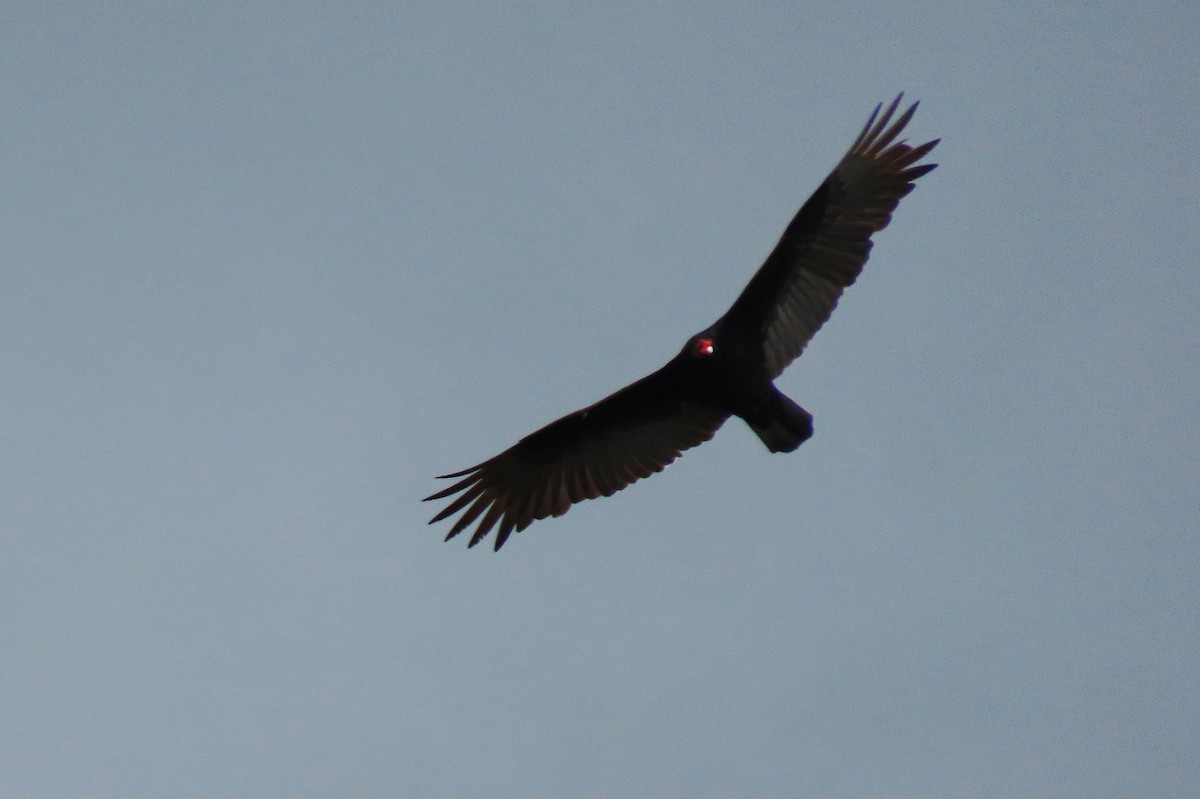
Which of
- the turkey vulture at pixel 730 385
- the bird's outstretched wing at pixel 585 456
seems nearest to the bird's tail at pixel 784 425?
the turkey vulture at pixel 730 385

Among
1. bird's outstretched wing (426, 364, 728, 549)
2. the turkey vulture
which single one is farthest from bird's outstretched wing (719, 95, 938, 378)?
bird's outstretched wing (426, 364, 728, 549)

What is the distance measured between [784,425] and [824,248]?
1564mm

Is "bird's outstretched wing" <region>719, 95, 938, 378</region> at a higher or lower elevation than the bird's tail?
higher

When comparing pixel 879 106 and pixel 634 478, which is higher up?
pixel 879 106

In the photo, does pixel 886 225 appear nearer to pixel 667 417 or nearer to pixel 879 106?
pixel 879 106

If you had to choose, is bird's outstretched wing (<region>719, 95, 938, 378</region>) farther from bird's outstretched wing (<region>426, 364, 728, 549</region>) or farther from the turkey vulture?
bird's outstretched wing (<region>426, 364, 728, 549</region>)

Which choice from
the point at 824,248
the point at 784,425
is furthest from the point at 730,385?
the point at 824,248

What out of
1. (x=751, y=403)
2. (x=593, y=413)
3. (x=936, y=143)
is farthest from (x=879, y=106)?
(x=593, y=413)

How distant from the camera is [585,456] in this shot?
13.2m

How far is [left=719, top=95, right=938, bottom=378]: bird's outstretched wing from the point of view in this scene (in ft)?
40.9

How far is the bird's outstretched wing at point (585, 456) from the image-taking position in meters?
12.9

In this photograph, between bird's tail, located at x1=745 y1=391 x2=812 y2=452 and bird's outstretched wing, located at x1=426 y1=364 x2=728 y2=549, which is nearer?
bird's tail, located at x1=745 y1=391 x2=812 y2=452

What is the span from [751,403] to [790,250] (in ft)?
4.45

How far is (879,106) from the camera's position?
41.5 ft
